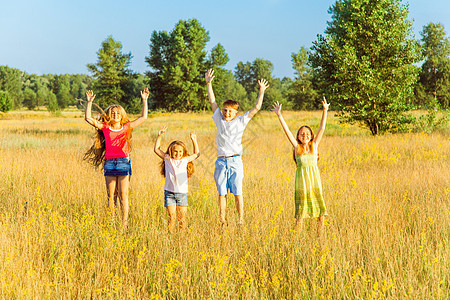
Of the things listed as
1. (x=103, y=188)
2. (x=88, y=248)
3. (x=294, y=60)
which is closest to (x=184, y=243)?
(x=88, y=248)

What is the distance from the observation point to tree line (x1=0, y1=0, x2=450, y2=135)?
49.4 ft

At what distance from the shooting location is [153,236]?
4301mm

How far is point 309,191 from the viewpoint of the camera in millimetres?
4488

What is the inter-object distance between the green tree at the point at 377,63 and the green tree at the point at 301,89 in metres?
43.6

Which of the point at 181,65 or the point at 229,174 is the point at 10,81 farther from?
the point at 229,174

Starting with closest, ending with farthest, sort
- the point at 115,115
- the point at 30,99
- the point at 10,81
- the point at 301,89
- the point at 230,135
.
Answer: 1. the point at 230,135
2. the point at 115,115
3. the point at 301,89
4. the point at 30,99
5. the point at 10,81

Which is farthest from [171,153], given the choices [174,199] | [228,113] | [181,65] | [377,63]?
[181,65]

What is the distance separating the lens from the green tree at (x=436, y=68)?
159 feet

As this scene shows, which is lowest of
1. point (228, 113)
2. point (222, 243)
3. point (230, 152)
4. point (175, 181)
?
point (222, 243)

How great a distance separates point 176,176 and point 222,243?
1.09 m

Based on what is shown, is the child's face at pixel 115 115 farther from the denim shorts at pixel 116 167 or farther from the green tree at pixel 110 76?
the green tree at pixel 110 76

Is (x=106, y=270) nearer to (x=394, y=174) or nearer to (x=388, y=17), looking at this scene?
(x=394, y=174)

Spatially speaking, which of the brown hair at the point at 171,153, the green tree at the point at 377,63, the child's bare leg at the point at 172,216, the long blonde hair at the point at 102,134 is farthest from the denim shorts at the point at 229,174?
the green tree at the point at 377,63

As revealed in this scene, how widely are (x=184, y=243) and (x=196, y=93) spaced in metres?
53.8
